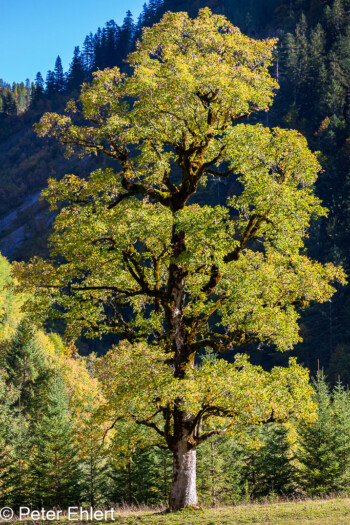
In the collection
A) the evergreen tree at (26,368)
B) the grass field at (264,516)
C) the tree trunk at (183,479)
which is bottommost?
the grass field at (264,516)

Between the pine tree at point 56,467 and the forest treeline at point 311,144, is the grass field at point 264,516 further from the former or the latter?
the forest treeline at point 311,144

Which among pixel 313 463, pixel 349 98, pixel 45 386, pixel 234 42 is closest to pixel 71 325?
pixel 234 42

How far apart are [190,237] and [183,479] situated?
6190 millimetres

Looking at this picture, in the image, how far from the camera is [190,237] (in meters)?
12.8

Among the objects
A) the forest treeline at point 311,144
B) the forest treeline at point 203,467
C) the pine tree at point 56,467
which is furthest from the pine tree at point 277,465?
the forest treeline at point 311,144

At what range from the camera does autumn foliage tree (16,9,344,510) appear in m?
12.4

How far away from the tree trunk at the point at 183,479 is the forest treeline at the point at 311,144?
96.4 feet

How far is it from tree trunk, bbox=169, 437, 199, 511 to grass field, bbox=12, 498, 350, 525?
37 cm

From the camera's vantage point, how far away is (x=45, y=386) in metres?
47.6

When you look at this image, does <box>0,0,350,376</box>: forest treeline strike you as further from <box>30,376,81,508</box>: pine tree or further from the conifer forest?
the conifer forest

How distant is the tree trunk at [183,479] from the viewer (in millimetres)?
13336

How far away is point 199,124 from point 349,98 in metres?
100

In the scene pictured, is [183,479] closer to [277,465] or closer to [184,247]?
[184,247]

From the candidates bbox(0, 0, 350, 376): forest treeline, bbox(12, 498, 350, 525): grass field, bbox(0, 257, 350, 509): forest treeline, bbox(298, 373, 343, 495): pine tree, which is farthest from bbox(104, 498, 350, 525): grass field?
bbox(0, 0, 350, 376): forest treeline
